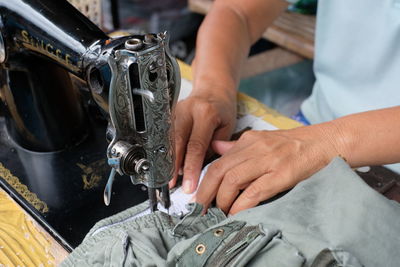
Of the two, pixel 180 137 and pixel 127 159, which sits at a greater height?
pixel 127 159

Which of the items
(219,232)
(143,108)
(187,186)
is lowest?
(187,186)

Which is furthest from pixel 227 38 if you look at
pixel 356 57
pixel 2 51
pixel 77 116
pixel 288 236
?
pixel 288 236

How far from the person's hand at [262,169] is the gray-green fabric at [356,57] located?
0.28m

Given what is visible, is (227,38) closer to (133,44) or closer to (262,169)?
(262,169)

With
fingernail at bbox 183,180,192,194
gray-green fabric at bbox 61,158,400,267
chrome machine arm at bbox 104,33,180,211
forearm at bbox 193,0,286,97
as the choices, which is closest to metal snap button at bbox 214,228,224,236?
gray-green fabric at bbox 61,158,400,267

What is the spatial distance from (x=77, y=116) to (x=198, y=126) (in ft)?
0.94

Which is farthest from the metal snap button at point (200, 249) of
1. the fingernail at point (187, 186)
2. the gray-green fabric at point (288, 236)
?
the fingernail at point (187, 186)

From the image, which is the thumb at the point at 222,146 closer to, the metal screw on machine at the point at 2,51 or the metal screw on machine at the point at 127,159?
the metal screw on machine at the point at 127,159

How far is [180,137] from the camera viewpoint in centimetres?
93

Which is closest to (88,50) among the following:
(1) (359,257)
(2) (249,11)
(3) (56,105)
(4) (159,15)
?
(3) (56,105)

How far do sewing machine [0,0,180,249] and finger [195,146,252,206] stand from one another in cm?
8

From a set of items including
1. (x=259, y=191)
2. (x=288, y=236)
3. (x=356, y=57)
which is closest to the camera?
(x=288, y=236)

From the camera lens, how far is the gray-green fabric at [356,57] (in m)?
1.06

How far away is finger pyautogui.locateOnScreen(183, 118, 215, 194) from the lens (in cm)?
89
